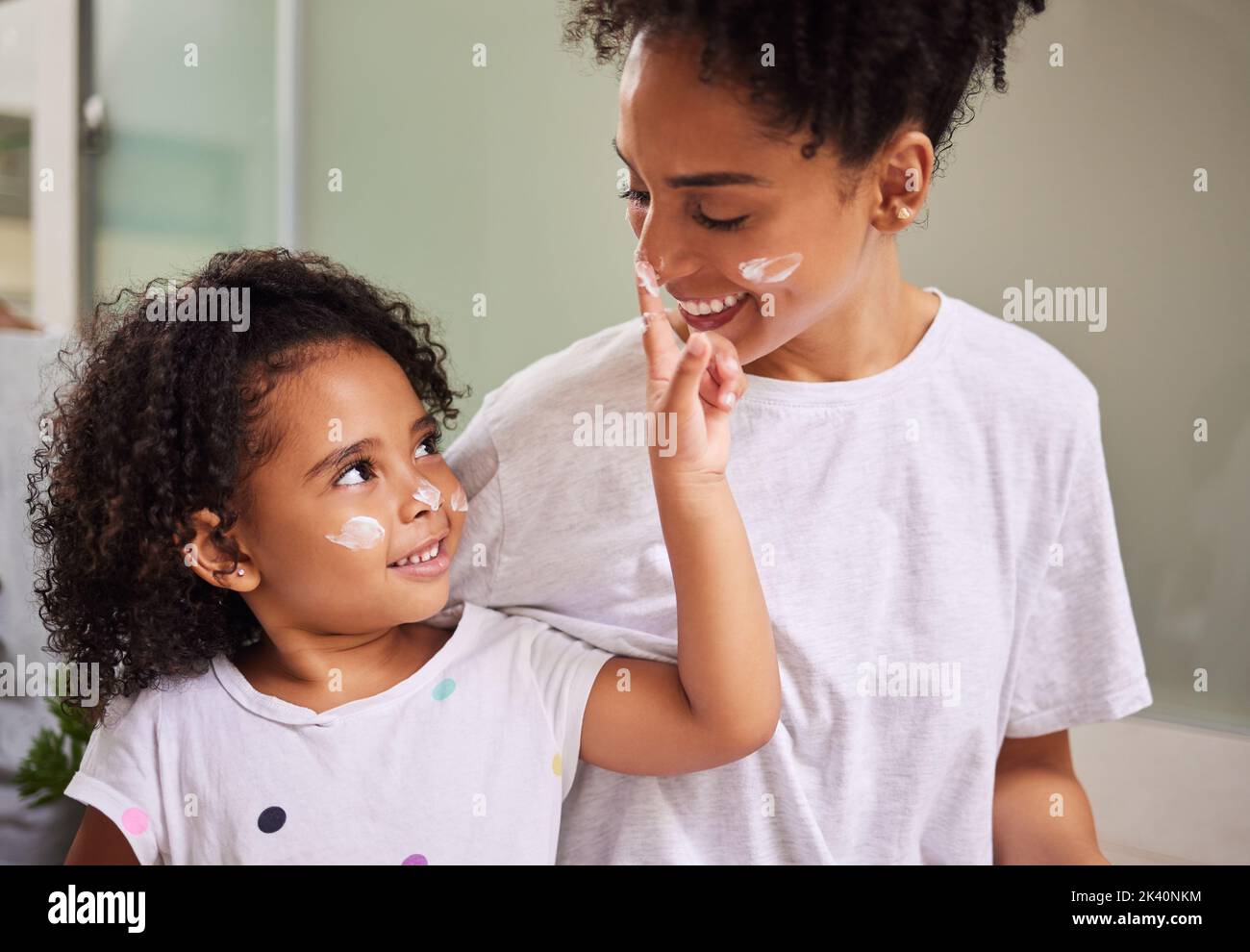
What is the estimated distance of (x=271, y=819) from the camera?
779mm

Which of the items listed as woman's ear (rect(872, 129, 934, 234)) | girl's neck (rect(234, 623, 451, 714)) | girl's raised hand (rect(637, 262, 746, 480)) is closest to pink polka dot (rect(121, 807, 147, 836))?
girl's neck (rect(234, 623, 451, 714))

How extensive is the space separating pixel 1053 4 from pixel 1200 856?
0.88 meters

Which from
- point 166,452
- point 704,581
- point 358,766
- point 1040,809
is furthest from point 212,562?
point 1040,809

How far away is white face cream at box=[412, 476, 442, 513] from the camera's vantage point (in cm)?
80

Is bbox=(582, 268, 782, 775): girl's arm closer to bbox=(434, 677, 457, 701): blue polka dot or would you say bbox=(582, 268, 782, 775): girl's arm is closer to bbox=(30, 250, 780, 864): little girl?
bbox=(30, 250, 780, 864): little girl

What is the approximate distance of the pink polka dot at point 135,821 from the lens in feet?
2.53

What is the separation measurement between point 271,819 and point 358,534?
8.5 inches

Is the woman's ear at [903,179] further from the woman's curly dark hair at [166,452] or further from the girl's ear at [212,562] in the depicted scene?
the girl's ear at [212,562]

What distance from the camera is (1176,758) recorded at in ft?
3.62

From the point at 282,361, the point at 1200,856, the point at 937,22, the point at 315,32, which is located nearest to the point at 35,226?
the point at 315,32

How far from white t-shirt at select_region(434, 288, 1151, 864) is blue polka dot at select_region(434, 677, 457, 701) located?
8 cm

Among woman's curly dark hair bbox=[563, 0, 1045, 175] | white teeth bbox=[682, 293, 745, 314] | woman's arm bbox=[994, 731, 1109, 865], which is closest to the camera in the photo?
woman's curly dark hair bbox=[563, 0, 1045, 175]

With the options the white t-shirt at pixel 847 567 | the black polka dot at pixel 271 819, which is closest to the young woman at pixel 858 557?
the white t-shirt at pixel 847 567
